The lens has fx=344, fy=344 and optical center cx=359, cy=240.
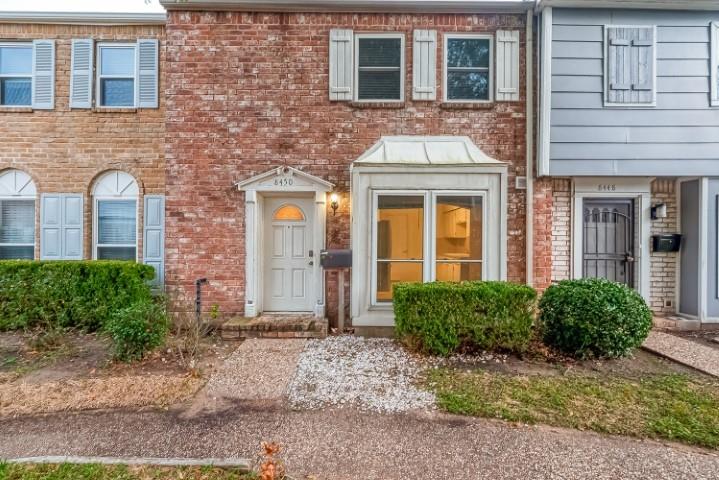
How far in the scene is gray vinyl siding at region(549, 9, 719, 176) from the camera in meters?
6.02

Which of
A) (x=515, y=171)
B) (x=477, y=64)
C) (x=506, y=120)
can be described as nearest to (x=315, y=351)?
(x=515, y=171)

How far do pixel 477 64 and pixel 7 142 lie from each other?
372 inches

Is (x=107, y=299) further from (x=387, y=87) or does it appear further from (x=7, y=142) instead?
(x=387, y=87)

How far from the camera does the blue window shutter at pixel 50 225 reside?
7.01m

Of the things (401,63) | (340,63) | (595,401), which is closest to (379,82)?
(401,63)

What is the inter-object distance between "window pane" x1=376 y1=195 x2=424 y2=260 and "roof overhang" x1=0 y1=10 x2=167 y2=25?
6080 millimetres

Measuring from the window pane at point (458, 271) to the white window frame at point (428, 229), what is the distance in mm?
89

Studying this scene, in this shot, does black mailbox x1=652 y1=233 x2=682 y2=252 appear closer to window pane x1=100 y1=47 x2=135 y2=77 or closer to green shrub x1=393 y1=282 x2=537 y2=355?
green shrub x1=393 y1=282 x2=537 y2=355

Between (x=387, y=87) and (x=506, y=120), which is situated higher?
(x=387, y=87)

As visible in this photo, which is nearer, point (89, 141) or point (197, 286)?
point (197, 286)

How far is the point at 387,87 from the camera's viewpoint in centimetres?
640

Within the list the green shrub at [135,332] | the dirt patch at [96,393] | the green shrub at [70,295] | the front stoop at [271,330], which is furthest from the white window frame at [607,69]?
the green shrub at [70,295]

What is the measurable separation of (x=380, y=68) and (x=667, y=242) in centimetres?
608

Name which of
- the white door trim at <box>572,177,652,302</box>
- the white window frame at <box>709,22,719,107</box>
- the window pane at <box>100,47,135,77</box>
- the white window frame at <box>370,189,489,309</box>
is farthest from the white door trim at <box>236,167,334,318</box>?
the white window frame at <box>709,22,719,107</box>
